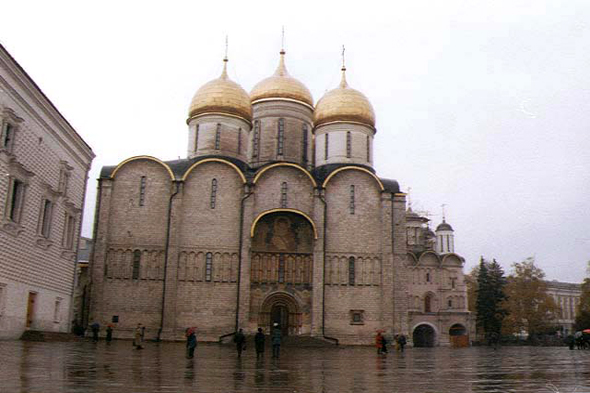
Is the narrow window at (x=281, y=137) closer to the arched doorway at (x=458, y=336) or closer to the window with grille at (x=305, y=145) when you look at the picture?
the window with grille at (x=305, y=145)

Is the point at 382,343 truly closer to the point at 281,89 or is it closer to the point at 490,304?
the point at 281,89

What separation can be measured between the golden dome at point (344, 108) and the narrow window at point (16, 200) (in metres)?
19.9

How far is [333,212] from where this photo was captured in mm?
31328

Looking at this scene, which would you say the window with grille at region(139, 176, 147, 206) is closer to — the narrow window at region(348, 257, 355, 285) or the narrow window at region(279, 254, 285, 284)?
the narrow window at region(279, 254, 285, 284)

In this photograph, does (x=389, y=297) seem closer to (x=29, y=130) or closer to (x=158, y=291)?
(x=158, y=291)

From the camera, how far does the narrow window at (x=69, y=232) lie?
78.8ft

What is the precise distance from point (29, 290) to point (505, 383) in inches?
662

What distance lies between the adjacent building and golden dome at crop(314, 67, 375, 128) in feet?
49.1

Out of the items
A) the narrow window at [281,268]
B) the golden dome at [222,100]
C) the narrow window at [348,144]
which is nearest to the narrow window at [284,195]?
the narrow window at [281,268]

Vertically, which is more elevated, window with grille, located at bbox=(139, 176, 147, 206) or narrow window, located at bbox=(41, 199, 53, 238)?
window with grille, located at bbox=(139, 176, 147, 206)

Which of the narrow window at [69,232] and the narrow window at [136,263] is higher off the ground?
the narrow window at [69,232]

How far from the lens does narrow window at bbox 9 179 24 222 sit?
18.7 m

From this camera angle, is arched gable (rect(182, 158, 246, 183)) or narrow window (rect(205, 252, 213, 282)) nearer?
narrow window (rect(205, 252, 213, 282))

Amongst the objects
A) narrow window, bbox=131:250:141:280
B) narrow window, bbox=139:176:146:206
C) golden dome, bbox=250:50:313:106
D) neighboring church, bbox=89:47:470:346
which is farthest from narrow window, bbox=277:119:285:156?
narrow window, bbox=131:250:141:280
